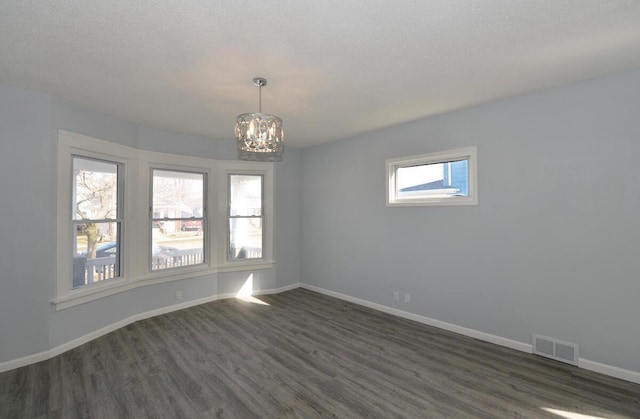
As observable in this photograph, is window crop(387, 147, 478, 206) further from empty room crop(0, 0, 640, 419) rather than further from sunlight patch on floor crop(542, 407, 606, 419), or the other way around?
Result: sunlight patch on floor crop(542, 407, 606, 419)

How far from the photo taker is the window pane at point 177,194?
4.19 metres

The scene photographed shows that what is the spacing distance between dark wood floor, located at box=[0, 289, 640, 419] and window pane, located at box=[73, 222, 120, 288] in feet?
2.47

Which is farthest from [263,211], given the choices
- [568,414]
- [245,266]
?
[568,414]

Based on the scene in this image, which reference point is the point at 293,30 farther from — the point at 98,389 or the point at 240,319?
the point at 240,319

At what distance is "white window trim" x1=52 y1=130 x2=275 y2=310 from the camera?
3.02 metres

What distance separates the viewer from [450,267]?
3.50 metres

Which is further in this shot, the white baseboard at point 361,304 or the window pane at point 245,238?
the window pane at point 245,238

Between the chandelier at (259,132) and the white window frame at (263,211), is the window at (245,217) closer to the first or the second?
the white window frame at (263,211)

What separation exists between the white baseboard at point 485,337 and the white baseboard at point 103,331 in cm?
150

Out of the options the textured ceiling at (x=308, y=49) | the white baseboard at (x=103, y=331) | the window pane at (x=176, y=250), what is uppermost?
the textured ceiling at (x=308, y=49)

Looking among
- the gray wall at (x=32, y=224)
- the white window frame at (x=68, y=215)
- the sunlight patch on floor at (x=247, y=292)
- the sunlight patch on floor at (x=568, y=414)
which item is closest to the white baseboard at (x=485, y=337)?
the sunlight patch on floor at (x=568, y=414)

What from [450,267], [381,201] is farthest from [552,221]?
[381,201]

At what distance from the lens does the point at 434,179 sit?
147 inches

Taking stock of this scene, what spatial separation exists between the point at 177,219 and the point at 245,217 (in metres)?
1.09
